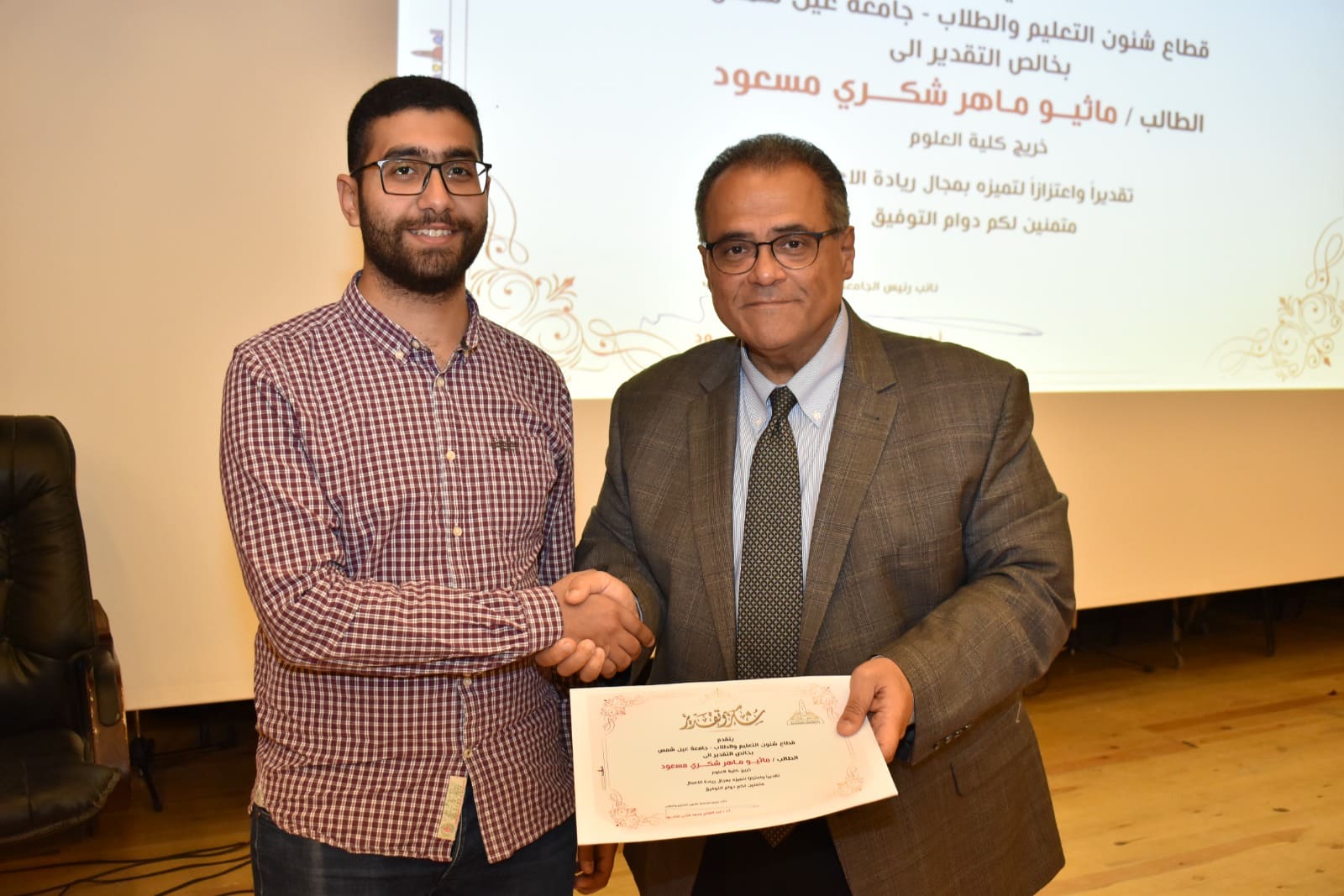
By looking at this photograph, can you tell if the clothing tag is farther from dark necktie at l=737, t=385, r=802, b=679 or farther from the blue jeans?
dark necktie at l=737, t=385, r=802, b=679

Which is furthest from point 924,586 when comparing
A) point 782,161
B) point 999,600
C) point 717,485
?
point 782,161

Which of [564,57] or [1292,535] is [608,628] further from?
[1292,535]

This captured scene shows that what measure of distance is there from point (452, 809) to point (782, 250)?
898mm

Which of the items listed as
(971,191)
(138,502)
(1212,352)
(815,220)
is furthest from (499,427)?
(1212,352)

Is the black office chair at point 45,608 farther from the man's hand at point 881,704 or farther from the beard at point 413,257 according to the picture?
the man's hand at point 881,704

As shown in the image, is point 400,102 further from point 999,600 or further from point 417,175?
point 999,600

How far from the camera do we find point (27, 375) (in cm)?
296

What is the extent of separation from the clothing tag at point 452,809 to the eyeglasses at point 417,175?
795mm

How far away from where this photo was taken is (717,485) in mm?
1564

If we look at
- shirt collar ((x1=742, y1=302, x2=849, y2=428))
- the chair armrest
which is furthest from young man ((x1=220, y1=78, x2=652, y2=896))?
the chair armrest

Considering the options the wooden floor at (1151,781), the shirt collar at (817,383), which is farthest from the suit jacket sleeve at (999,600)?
the wooden floor at (1151,781)

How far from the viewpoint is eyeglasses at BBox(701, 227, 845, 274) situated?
5.03ft

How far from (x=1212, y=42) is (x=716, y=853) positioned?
3579 millimetres

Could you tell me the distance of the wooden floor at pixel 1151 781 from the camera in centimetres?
287
